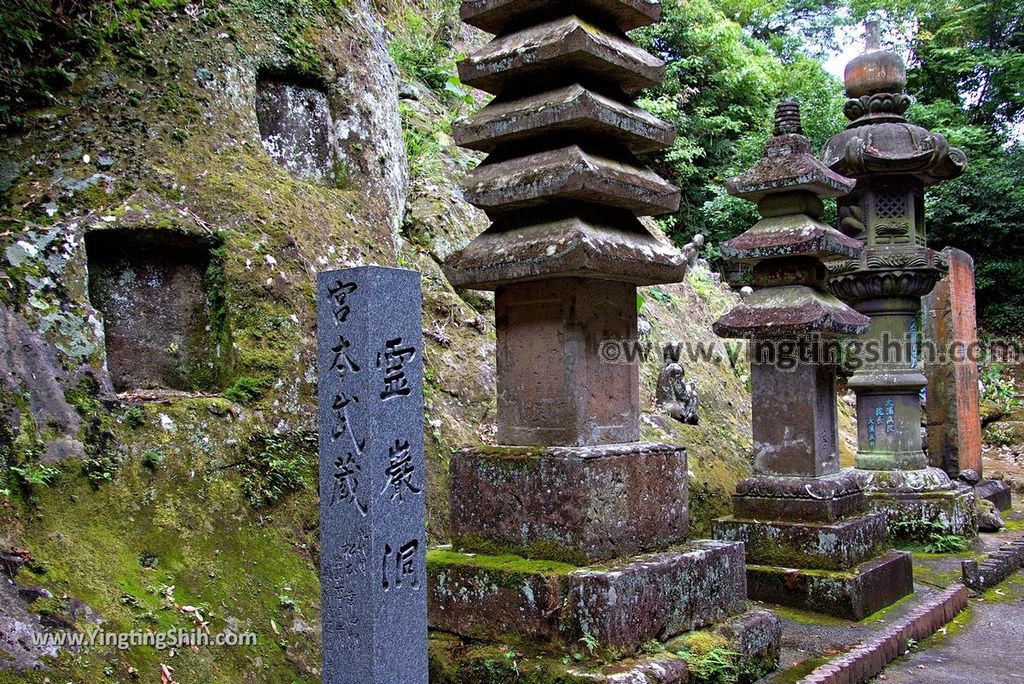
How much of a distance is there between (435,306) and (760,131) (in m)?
15.3

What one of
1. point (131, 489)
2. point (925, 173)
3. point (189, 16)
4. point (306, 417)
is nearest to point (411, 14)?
point (189, 16)

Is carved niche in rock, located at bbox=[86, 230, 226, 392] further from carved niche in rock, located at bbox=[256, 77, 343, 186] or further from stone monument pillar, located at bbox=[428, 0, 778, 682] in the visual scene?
stone monument pillar, located at bbox=[428, 0, 778, 682]

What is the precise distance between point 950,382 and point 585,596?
29.5ft

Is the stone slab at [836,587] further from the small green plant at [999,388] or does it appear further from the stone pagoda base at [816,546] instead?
the small green plant at [999,388]

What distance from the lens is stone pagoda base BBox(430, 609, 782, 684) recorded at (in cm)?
409

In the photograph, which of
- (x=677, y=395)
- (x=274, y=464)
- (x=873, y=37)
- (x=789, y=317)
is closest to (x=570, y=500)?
(x=274, y=464)

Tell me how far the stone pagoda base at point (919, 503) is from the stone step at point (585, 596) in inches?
200

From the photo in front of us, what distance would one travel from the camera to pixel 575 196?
4.80 metres

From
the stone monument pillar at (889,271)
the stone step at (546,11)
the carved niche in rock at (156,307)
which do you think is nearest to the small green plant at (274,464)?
the carved niche in rock at (156,307)

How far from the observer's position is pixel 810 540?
6637mm

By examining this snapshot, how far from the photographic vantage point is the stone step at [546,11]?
5129mm

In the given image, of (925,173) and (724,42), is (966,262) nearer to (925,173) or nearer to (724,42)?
(925,173)

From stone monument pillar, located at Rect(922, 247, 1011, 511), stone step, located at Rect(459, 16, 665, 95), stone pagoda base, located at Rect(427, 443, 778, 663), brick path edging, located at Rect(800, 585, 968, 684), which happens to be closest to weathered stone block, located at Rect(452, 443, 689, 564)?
stone pagoda base, located at Rect(427, 443, 778, 663)

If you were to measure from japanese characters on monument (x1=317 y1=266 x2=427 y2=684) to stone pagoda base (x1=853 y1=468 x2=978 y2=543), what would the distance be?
269 inches
